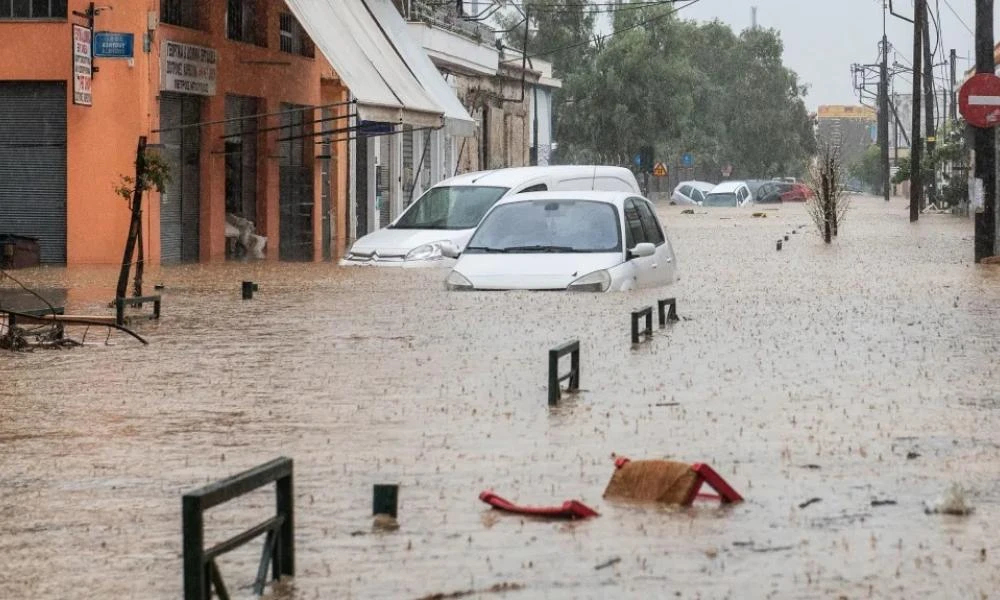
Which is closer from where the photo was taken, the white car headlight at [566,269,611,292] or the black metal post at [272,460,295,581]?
the black metal post at [272,460,295,581]

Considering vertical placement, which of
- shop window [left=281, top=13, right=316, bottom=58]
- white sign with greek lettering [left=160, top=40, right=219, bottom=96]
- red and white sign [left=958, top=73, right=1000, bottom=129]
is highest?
shop window [left=281, top=13, right=316, bottom=58]

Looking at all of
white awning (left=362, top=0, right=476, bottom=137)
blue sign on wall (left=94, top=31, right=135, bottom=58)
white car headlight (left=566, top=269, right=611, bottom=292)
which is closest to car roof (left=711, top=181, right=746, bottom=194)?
white awning (left=362, top=0, right=476, bottom=137)

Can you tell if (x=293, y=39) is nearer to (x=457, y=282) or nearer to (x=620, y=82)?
(x=457, y=282)

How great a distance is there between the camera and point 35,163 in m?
28.4

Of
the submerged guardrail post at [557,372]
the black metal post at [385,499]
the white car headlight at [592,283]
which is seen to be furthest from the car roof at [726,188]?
the black metal post at [385,499]

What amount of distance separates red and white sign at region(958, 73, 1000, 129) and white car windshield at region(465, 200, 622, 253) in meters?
8.75

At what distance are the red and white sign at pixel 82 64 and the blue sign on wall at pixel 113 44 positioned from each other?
0.37 feet

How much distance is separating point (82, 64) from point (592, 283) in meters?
11.8

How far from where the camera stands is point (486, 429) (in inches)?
378

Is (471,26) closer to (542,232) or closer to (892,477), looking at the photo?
(542,232)

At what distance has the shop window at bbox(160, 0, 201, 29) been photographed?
29.8 meters

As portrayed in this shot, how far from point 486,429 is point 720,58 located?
11337 centimetres

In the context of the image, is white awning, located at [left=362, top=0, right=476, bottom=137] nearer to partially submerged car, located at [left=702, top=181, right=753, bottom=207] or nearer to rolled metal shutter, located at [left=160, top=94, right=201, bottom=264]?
rolled metal shutter, located at [left=160, top=94, right=201, bottom=264]

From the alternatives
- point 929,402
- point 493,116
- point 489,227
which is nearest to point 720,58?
point 493,116
